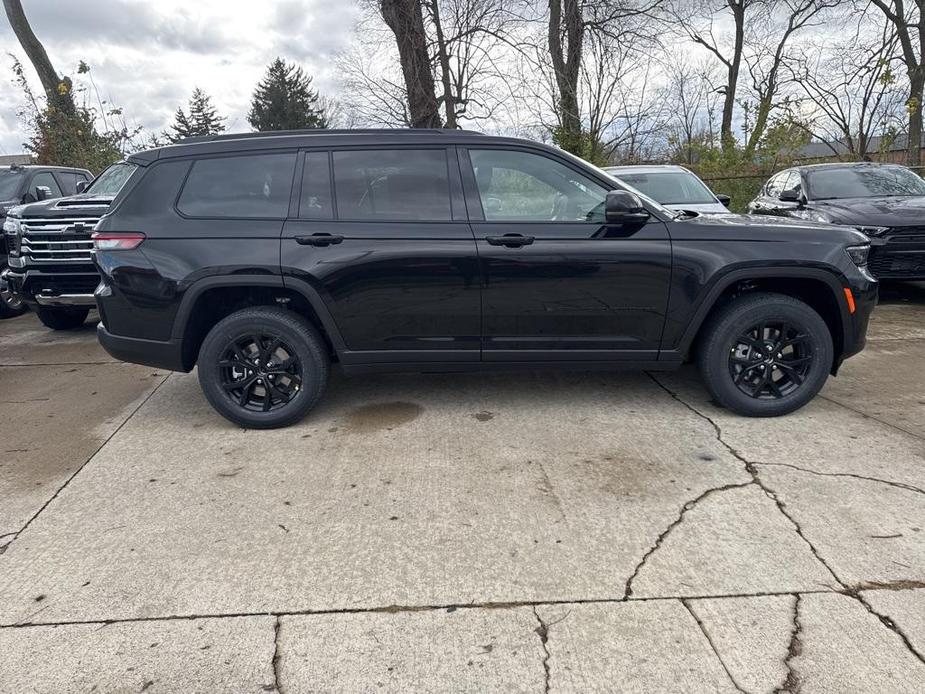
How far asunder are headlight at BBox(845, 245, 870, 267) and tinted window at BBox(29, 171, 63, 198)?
31.9 ft

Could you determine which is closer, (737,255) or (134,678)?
(134,678)

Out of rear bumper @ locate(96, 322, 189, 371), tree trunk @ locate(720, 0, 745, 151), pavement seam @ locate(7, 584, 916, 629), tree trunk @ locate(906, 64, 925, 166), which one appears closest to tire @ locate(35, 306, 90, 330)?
rear bumper @ locate(96, 322, 189, 371)

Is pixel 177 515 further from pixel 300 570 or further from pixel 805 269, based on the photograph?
pixel 805 269

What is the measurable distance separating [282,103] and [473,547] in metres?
50.0

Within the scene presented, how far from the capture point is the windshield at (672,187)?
25.3 ft

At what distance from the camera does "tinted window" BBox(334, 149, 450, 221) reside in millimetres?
3957

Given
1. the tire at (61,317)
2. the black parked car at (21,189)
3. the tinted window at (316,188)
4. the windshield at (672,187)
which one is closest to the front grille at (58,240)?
the tire at (61,317)

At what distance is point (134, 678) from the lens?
207cm

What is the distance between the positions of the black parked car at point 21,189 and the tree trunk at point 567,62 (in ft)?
31.8

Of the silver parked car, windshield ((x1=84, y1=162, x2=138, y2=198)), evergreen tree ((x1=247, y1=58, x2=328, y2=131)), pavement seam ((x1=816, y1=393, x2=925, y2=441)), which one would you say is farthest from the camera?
evergreen tree ((x1=247, y1=58, x2=328, y2=131))

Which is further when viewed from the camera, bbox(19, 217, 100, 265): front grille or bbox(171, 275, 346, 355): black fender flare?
bbox(19, 217, 100, 265): front grille

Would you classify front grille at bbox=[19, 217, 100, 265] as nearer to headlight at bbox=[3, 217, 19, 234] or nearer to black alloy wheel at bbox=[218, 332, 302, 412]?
headlight at bbox=[3, 217, 19, 234]

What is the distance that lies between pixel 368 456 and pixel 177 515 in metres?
1.06

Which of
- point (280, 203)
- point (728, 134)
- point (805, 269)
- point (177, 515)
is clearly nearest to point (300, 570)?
point (177, 515)
